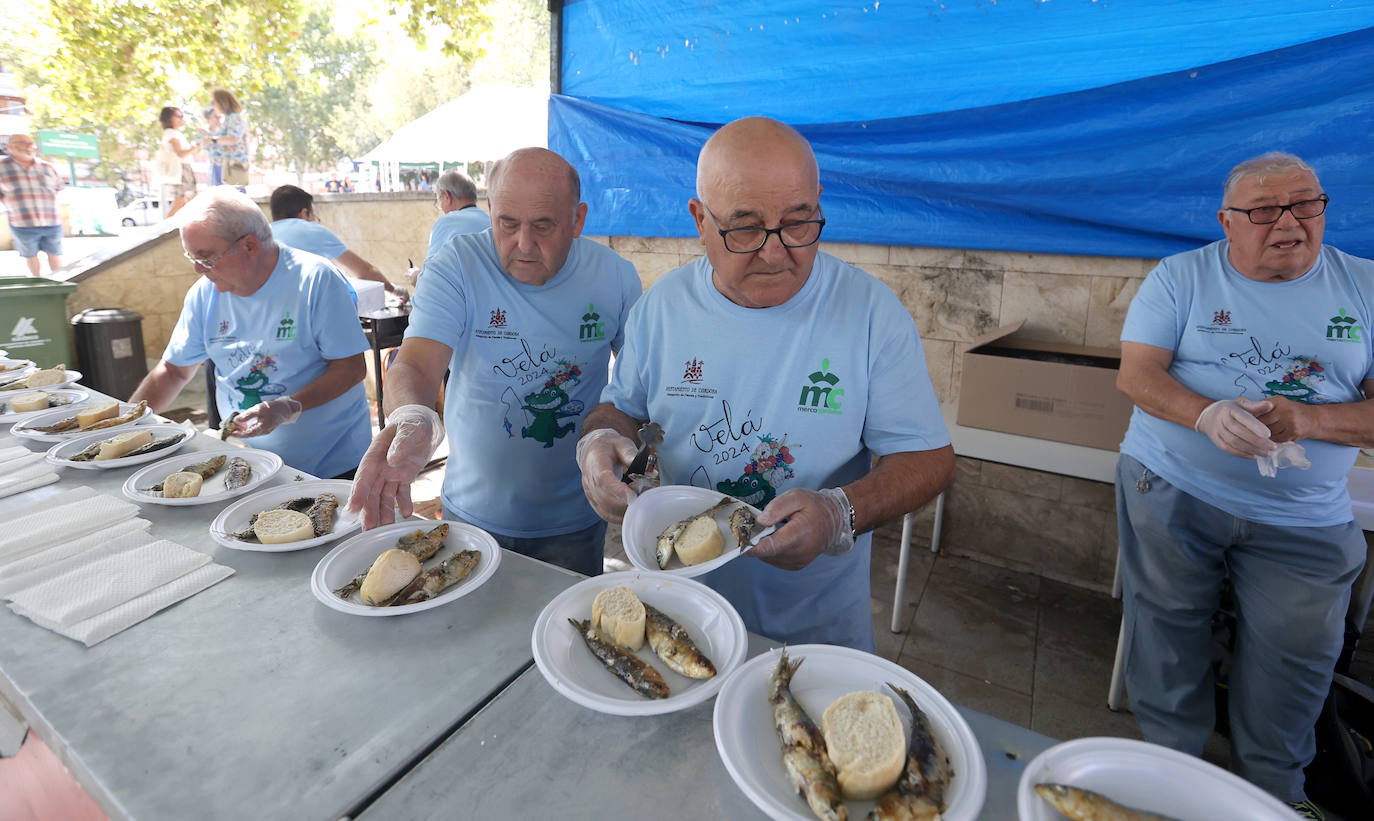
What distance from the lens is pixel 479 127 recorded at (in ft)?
30.1

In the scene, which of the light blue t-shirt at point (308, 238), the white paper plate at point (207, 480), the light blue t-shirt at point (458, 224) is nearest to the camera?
the white paper plate at point (207, 480)

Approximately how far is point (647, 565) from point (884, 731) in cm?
68

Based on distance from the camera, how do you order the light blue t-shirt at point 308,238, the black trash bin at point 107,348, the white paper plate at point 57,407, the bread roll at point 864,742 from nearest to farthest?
1. the bread roll at point 864,742
2. the white paper plate at point 57,407
3. the light blue t-shirt at point 308,238
4. the black trash bin at point 107,348

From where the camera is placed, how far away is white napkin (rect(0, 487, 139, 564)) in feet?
5.63

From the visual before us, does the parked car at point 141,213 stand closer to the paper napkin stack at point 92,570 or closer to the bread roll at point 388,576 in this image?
the paper napkin stack at point 92,570

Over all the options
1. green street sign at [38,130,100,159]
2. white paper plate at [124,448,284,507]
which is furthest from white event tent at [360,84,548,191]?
green street sign at [38,130,100,159]

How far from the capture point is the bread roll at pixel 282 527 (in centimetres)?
174

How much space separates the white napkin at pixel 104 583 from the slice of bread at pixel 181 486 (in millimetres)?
332

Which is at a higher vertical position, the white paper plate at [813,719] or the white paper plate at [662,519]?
the white paper plate at [662,519]

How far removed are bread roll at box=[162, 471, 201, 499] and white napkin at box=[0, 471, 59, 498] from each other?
46cm

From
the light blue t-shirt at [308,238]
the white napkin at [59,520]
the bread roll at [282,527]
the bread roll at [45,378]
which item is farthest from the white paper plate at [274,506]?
the light blue t-shirt at [308,238]

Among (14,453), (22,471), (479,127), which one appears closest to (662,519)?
(22,471)

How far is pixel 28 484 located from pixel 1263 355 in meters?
4.28

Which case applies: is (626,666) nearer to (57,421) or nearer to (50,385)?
(57,421)
